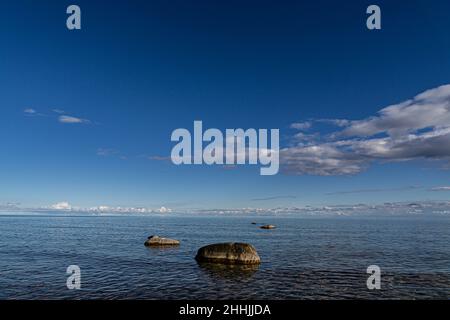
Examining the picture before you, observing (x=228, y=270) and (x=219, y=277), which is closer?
(x=219, y=277)

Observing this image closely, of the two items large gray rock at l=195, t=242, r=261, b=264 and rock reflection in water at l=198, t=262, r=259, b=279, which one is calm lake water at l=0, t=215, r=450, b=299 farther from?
large gray rock at l=195, t=242, r=261, b=264

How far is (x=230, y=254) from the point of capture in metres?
35.9

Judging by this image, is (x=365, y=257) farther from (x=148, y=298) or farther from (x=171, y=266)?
(x=148, y=298)

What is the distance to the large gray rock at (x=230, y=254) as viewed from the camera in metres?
35.2

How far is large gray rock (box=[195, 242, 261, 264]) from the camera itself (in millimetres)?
35250

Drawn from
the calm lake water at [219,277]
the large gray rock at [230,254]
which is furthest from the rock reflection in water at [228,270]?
the large gray rock at [230,254]

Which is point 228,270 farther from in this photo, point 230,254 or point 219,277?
point 230,254

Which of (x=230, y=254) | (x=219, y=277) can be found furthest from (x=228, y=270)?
(x=230, y=254)

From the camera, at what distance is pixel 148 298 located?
22.7 metres

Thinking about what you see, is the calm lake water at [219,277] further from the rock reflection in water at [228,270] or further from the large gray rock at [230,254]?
the large gray rock at [230,254]

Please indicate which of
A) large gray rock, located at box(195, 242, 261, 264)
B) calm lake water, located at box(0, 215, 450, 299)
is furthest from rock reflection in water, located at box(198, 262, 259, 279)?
large gray rock, located at box(195, 242, 261, 264)

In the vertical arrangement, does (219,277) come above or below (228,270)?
above

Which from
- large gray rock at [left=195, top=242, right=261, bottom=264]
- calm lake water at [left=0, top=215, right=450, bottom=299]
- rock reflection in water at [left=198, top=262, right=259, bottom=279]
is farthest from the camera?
large gray rock at [left=195, top=242, right=261, bottom=264]
